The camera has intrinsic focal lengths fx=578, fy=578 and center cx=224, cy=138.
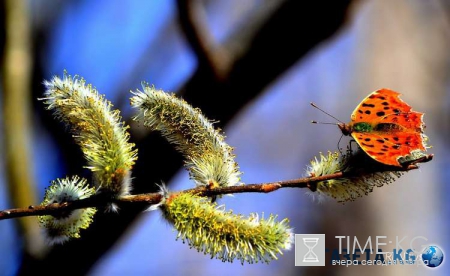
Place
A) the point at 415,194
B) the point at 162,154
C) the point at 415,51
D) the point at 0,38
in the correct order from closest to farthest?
the point at 162,154 → the point at 0,38 → the point at 415,194 → the point at 415,51

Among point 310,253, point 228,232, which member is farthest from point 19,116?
point 228,232

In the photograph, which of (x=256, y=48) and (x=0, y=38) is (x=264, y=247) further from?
(x=0, y=38)

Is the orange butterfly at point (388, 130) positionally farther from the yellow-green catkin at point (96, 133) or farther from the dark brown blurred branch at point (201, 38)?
the dark brown blurred branch at point (201, 38)

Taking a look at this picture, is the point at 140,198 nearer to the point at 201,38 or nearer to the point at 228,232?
the point at 228,232

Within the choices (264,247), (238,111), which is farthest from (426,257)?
(264,247)

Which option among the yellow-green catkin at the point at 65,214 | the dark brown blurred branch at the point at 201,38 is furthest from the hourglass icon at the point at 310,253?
the yellow-green catkin at the point at 65,214
